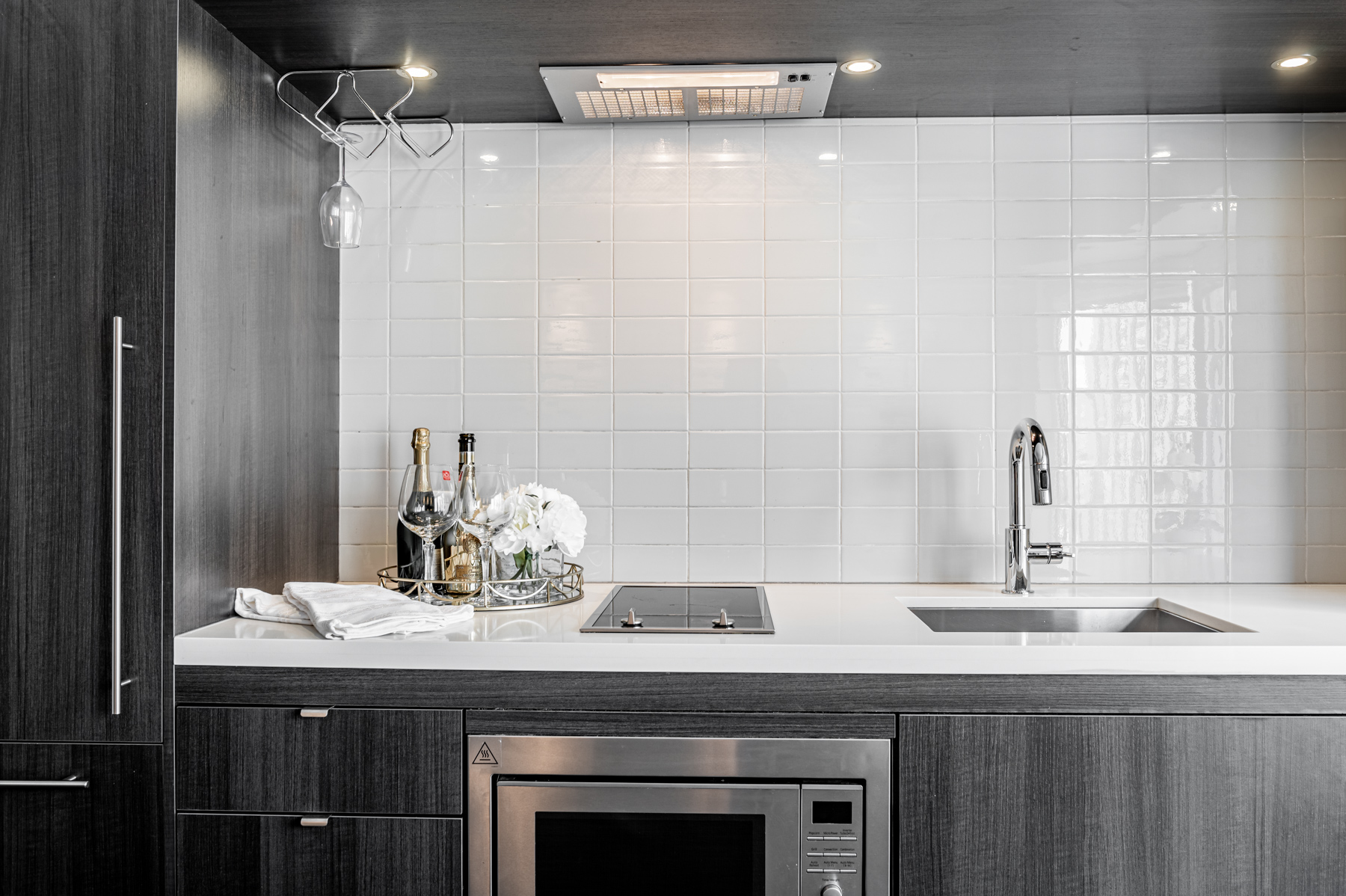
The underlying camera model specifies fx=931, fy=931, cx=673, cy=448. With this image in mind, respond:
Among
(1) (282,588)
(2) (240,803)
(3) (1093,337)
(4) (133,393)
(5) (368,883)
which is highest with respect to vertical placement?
(3) (1093,337)

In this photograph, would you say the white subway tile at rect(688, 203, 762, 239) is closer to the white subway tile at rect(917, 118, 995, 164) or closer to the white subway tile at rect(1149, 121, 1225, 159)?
the white subway tile at rect(917, 118, 995, 164)

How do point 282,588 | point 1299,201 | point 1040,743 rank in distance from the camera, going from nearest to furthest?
1. point 1040,743
2. point 282,588
3. point 1299,201

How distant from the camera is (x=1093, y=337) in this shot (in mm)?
2039

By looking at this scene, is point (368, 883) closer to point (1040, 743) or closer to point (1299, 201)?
point (1040, 743)

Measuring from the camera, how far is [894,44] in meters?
1.72

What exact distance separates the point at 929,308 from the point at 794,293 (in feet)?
0.98

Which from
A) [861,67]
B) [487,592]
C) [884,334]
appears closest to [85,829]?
[487,592]

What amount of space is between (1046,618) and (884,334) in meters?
0.69

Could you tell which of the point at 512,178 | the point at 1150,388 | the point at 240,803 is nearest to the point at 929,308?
the point at 1150,388

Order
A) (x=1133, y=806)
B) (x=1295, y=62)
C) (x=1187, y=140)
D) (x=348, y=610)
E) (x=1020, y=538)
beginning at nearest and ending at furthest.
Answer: (x=1133, y=806)
(x=348, y=610)
(x=1295, y=62)
(x=1020, y=538)
(x=1187, y=140)

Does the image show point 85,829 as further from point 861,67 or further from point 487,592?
point 861,67

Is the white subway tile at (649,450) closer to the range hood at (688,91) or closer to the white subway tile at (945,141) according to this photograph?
the range hood at (688,91)

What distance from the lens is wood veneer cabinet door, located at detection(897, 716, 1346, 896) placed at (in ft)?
4.54

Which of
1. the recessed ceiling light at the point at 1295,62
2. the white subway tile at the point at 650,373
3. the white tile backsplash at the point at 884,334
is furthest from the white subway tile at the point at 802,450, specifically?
the recessed ceiling light at the point at 1295,62
